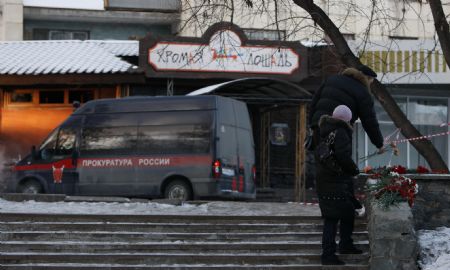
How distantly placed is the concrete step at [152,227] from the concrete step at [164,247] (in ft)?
1.45

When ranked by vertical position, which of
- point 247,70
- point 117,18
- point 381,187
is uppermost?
point 117,18

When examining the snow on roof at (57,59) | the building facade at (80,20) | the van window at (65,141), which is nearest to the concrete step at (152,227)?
the van window at (65,141)

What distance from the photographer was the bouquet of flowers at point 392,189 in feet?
29.6

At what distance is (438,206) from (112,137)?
8.52 m

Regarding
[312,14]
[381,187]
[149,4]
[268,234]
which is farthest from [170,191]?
[149,4]

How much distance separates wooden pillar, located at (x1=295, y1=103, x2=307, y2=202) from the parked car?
3.77 meters

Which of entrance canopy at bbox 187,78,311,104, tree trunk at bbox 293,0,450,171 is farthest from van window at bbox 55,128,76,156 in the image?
tree trunk at bbox 293,0,450,171

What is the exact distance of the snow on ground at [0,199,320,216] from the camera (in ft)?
37.7

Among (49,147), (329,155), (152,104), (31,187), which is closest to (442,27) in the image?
(329,155)

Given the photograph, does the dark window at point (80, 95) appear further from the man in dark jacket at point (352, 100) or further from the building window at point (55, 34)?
the man in dark jacket at point (352, 100)

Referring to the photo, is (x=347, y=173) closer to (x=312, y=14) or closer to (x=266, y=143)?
(x=312, y=14)

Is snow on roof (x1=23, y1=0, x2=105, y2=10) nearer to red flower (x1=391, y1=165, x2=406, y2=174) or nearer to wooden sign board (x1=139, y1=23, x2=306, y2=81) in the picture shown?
wooden sign board (x1=139, y1=23, x2=306, y2=81)

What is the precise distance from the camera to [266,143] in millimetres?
23141

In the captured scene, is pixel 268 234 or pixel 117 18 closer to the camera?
pixel 268 234
